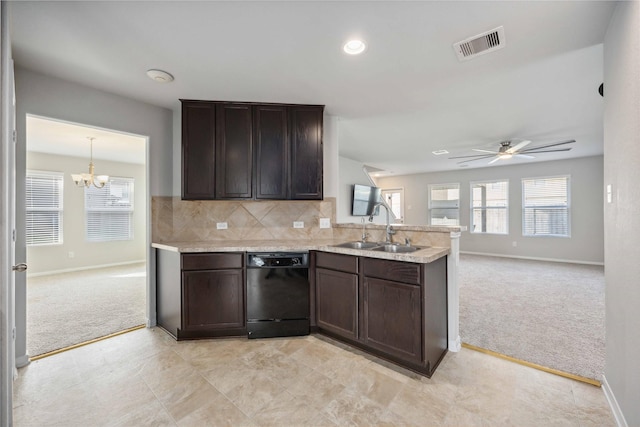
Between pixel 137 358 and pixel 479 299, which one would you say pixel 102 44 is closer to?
pixel 137 358

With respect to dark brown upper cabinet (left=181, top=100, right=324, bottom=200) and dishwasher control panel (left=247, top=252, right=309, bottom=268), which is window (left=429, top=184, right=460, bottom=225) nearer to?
dark brown upper cabinet (left=181, top=100, right=324, bottom=200)

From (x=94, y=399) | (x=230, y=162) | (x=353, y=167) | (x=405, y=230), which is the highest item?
(x=353, y=167)

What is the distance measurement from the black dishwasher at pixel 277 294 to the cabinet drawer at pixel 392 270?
642 millimetres

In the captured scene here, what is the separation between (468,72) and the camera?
2.33m

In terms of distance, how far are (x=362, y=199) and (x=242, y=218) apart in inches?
142

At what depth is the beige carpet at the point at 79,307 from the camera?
2672 millimetres

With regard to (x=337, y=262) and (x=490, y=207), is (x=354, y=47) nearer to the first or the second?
(x=337, y=262)

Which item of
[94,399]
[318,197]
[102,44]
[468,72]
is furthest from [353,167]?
[94,399]

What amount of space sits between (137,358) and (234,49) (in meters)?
2.61

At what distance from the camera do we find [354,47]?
77.3 inches

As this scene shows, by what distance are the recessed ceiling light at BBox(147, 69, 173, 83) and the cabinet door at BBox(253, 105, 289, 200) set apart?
0.85 m

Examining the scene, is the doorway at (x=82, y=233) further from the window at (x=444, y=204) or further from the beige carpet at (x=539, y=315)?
the window at (x=444, y=204)

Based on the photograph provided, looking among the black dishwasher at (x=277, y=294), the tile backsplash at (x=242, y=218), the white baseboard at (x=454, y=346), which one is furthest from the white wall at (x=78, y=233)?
the white baseboard at (x=454, y=346)

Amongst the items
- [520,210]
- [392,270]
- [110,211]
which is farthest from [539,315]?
[110,211]
